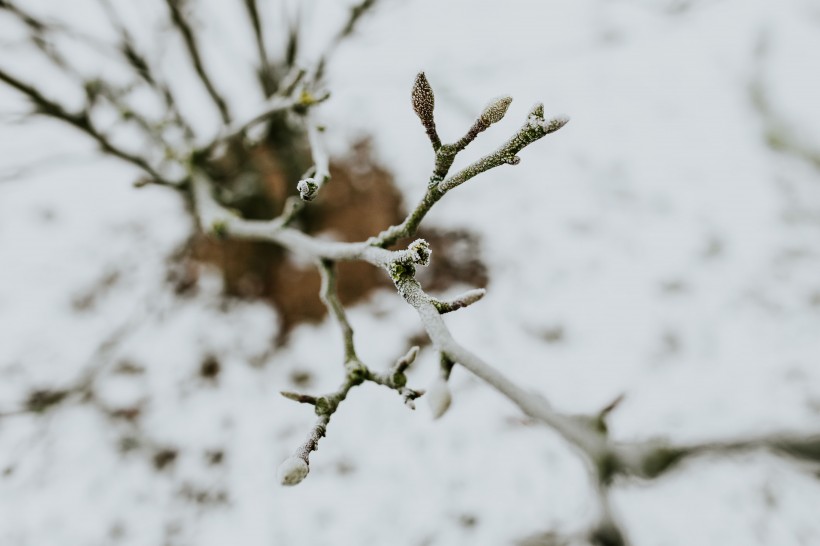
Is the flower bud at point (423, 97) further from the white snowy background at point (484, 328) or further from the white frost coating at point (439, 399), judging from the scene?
the white snowy background at point (484, 328)

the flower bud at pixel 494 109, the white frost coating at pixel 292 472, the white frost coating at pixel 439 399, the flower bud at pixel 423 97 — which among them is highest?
the flower bud at pixel 423 97

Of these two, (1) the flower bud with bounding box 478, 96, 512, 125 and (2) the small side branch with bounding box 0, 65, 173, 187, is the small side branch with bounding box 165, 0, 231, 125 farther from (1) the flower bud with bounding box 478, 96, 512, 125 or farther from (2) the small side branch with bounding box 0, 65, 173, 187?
(1) the flower bud with bounding box 478, 96, 512, 125

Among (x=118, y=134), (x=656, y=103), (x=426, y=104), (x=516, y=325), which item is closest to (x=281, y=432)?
(x=516, y=325)

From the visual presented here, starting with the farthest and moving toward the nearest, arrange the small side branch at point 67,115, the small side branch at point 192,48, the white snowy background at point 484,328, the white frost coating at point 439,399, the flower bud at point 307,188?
the white snowy background at point 484,328, the small side branch at point 192,48, the small side branch at point 67,115, the flower bud at point 307,188, the white frost coating at point 439,399

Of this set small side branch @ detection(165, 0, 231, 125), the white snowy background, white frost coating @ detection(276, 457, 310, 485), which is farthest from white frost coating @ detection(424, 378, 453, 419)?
small side branch @ detection(165, 0, 231, 125)

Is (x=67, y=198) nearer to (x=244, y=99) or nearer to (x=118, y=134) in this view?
(x=118, y=134)

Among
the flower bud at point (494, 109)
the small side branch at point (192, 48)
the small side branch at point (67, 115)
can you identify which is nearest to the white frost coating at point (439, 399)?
the flower bud at point (494, 109)

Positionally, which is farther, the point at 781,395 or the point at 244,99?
the point at 244,99
